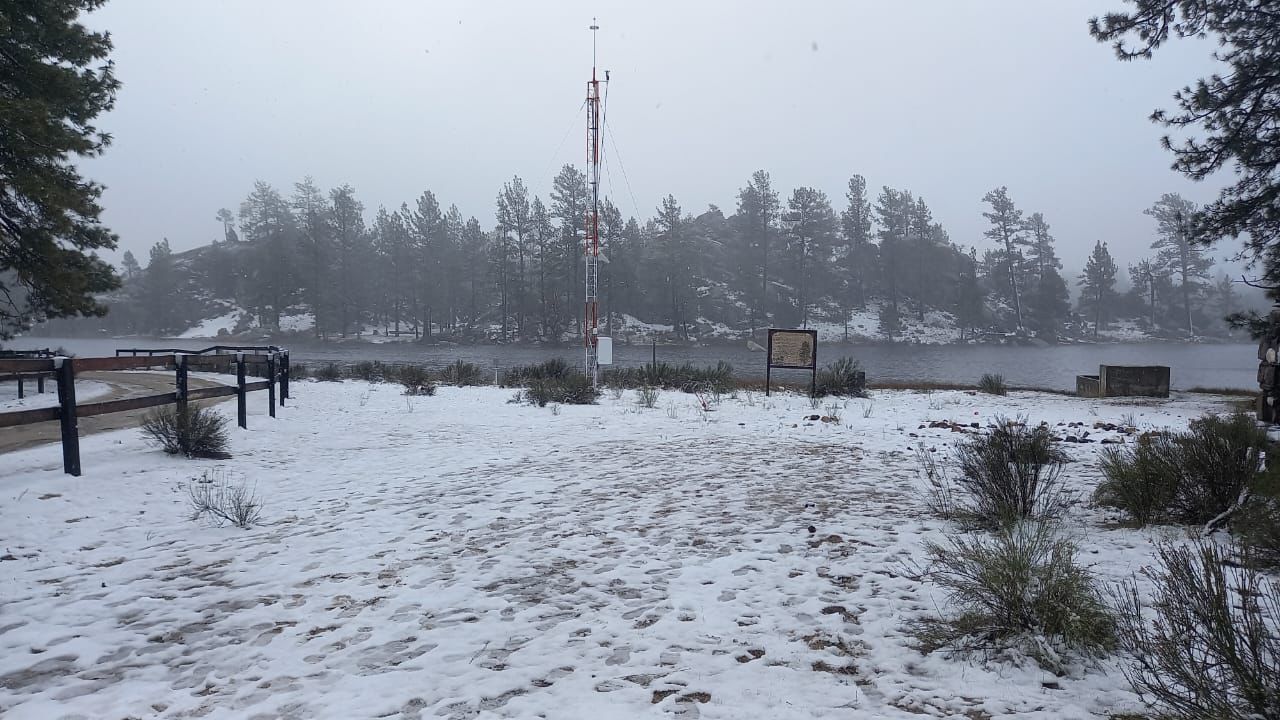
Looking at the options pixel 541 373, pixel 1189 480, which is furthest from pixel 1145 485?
pixel 541 373

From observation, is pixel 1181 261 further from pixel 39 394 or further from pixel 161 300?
pixel 161 300

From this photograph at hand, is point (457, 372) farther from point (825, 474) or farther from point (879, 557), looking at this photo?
point (879, 557)

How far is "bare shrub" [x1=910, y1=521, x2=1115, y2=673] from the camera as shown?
9.46 feet

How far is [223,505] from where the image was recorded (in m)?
5.69

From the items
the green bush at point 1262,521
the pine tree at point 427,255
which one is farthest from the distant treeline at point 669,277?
the green bush at point 1262,521

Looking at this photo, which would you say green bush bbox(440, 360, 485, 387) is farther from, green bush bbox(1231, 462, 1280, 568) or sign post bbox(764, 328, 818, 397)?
green bush bbox(1231, 462, 1280, 568)

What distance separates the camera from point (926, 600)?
144 inches

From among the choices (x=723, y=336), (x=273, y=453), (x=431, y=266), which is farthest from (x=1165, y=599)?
(x=431, y=266)

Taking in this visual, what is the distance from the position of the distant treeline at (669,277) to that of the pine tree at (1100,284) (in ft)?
0.64

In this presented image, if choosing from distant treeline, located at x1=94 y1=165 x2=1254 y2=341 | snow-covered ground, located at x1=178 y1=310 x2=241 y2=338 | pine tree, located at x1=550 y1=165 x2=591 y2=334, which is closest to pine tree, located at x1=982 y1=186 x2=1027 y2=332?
distant treeline, located at x1=94 y1=165 x2=1254 y2=341

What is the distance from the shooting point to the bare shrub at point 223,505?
5453mm

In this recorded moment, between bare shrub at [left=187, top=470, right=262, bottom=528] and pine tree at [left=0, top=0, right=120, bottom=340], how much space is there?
11.6m

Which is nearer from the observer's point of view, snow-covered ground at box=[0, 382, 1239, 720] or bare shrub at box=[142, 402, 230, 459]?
snow-covered ground at box=[0, 382, 1239, 720]

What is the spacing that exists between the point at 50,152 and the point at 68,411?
37.8 ft
